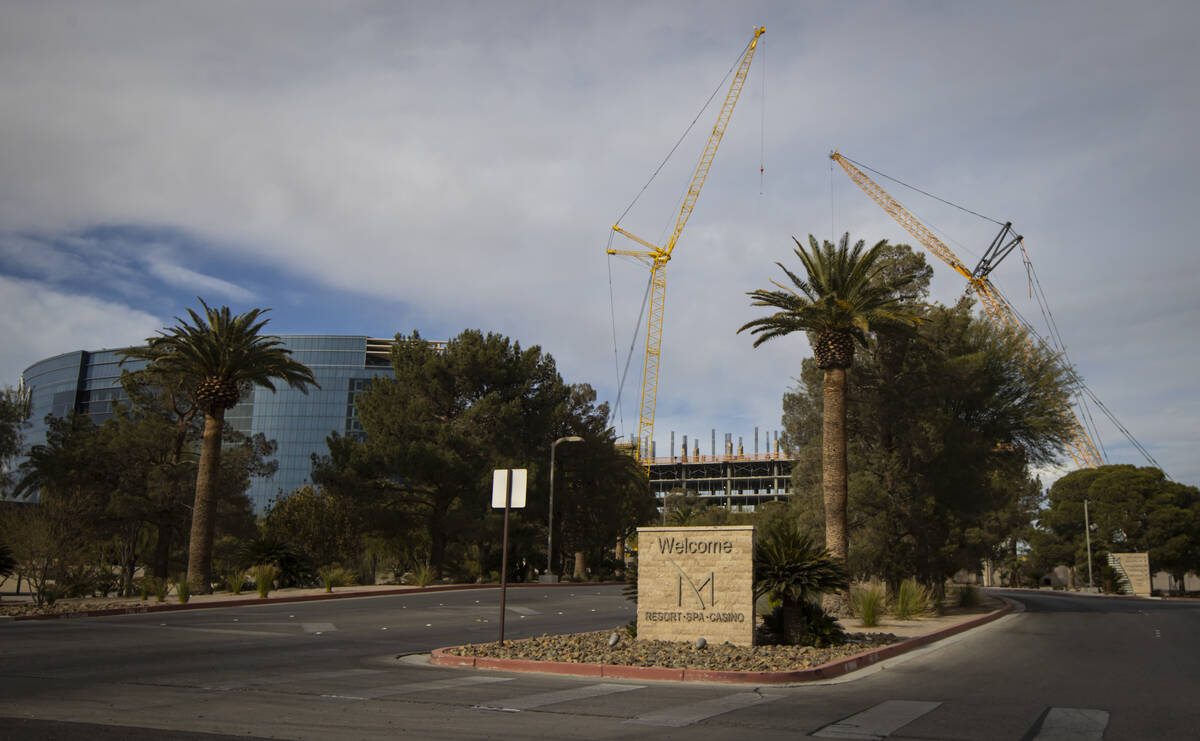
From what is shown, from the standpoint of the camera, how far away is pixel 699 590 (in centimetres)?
1517

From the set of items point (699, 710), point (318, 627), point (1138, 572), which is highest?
point (699, 710)

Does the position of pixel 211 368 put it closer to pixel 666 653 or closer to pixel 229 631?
pixel 229 631

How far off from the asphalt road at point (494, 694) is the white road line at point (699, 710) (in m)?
0.05

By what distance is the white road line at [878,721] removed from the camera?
8.09 metres

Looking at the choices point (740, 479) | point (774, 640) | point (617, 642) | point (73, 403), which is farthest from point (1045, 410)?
point (73, 403)

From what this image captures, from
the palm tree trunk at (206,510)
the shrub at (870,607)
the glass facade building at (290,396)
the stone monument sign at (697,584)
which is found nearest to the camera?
the stone monument sign at (697,584)

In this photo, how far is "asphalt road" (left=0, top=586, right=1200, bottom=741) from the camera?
8133 millimetres

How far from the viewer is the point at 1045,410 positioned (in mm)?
33469

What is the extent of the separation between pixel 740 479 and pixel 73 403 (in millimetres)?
127754

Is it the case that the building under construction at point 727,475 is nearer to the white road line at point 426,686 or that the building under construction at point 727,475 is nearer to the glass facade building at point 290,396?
the glass facade building at point 290,396

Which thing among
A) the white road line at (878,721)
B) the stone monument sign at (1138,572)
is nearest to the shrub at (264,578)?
the white road line at (878,721)

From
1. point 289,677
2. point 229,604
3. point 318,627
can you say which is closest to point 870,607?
point 318,627

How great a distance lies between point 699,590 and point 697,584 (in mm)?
110

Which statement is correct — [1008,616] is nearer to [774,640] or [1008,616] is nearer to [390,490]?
[774,640]
